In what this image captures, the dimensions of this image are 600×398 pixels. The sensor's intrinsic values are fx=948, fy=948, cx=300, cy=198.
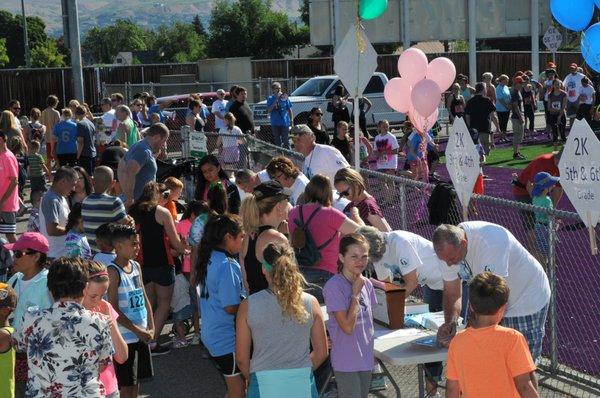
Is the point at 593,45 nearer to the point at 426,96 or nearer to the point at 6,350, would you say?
the point at 426,96

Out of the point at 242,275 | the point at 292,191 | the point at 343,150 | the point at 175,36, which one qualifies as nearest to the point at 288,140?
the point at 343,150

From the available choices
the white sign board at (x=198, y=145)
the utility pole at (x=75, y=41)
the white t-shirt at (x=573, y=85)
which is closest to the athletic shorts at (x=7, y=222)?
the white sign board at (x=198, y=145)

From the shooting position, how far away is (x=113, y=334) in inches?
223

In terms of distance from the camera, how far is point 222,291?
634cm

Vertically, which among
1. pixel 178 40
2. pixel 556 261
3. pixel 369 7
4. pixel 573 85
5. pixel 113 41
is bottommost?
pixel 556 261

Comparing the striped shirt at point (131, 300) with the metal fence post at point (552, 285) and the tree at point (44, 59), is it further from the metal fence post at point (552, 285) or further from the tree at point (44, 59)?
the tree at point (44, 59)

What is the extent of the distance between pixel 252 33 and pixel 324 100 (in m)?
65.7

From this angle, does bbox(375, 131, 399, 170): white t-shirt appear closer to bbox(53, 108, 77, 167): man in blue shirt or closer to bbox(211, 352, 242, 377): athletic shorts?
bbox(53, 108, 77, 167): man in blue shirt

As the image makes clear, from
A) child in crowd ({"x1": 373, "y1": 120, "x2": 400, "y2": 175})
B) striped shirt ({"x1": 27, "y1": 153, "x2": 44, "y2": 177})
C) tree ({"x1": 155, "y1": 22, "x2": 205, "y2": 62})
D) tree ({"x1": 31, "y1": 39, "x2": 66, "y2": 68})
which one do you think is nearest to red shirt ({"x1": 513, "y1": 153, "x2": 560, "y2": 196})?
child in crowd ({"x1": 373, "y1": 120, "x2": 400, "y2": 175})

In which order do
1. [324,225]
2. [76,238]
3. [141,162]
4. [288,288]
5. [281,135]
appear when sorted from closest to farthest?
1. [288,288]
2. [324,225]
3. [76,238]
4. [141,162]
5. [281,135]

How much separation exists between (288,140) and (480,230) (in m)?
16.0

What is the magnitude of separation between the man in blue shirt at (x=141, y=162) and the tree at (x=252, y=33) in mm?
77098

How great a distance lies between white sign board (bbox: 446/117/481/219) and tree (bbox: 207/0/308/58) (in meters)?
79.5

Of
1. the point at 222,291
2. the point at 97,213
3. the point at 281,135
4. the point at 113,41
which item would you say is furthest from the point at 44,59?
the point at 222,291
